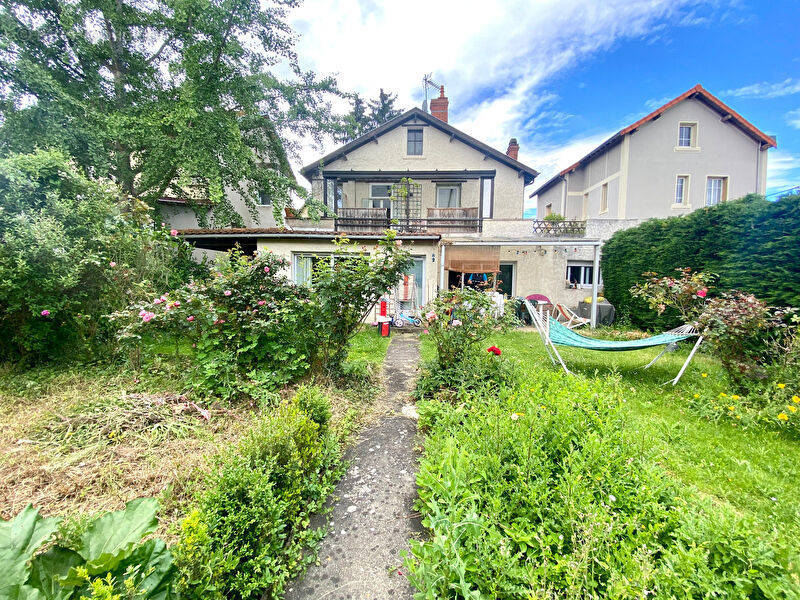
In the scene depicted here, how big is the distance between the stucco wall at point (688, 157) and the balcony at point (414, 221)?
29.0 feet

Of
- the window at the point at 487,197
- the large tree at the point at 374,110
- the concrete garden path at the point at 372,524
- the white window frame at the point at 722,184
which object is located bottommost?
the concrete garden path at the point at 372,524

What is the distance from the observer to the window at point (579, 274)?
1380 centimetres

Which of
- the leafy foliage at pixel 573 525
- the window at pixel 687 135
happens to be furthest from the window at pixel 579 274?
the leafy foliage at pixel 573 525

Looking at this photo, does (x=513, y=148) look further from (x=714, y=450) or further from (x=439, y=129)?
(x=714, y=450)

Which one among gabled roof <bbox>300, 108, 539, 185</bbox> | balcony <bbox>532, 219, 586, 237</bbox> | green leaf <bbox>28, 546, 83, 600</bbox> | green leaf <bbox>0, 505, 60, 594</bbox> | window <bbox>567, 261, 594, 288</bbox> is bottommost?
green leaf <bbox>28, 546, 83, 600</bbox>

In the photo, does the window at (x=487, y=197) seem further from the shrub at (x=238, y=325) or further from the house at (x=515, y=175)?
the shrub at (x=238, y=325)

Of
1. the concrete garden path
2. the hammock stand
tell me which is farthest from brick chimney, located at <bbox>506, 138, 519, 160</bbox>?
the concrete garden path

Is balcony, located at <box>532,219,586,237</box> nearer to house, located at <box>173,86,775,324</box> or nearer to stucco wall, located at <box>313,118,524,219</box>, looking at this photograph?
house, located at <box>173,86,775,324</box>

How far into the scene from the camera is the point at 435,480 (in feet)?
6.44

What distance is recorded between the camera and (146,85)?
10820mm

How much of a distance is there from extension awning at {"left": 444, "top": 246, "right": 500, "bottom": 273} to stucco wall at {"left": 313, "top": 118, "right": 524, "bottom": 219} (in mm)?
3636

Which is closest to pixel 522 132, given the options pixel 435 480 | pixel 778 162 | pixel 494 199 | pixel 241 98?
pixel 494 199

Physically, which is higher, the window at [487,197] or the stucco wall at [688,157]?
the stucco wall at [688,157]

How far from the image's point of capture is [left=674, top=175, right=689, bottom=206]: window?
15.6m
